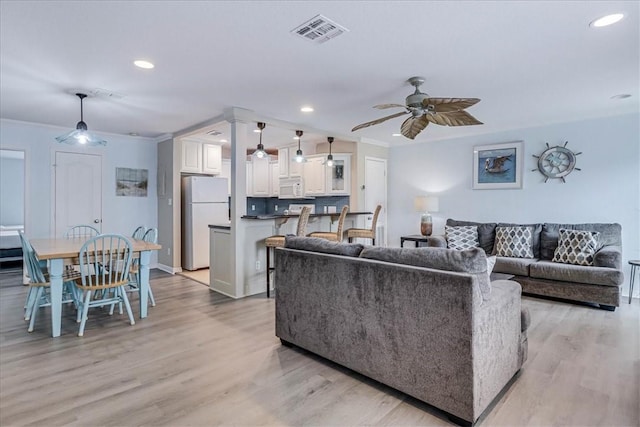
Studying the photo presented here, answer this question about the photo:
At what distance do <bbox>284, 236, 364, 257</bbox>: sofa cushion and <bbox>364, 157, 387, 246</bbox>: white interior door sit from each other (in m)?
3.66

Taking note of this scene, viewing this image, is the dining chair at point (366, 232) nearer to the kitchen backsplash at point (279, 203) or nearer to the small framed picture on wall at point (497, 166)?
the kitchen backsplash at point (279, 203)

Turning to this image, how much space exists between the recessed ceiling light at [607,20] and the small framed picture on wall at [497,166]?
→ 3201mm

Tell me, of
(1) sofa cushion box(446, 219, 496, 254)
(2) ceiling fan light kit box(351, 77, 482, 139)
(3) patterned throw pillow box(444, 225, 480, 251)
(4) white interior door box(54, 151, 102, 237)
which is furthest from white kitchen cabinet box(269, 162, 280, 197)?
(2) ceiling fan light kit box(351, 77, 482, 139)

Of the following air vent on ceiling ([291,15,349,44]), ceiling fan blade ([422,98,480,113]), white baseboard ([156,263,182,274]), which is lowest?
white baseboard ([156,263,182,274])

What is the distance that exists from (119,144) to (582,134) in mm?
7076

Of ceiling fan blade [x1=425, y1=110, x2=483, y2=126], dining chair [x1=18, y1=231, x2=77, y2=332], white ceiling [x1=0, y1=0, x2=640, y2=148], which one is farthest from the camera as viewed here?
dining chair [x1=18, y1=231, x2=77, y2=332]

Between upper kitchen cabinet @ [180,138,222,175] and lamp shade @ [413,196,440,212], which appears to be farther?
upper kitchen cabinet @ [180,138,222,175]

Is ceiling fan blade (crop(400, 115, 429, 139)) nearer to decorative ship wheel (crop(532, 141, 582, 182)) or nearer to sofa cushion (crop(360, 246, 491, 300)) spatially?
sofa cushion (crop(360, 246, 491, 300))

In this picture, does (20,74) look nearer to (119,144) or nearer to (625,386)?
(119,144)

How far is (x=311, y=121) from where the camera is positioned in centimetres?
501

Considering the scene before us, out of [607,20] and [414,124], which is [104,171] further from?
[607,20]

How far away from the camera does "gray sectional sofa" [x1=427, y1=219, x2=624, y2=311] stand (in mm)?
3879

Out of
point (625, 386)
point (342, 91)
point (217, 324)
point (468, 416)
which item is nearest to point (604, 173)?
point (625, 386)

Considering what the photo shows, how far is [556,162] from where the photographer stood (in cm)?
495
